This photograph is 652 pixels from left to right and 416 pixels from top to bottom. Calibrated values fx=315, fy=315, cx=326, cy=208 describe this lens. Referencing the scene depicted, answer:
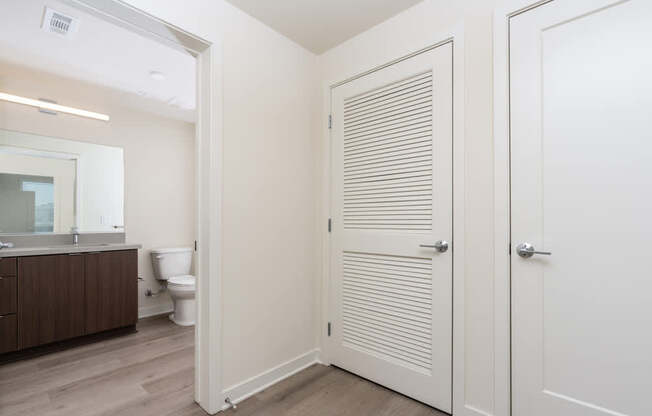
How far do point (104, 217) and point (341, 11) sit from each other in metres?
2.91

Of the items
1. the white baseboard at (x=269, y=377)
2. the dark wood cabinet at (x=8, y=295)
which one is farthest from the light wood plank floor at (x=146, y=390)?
the dark wood cabinet at (x=8, y=295)

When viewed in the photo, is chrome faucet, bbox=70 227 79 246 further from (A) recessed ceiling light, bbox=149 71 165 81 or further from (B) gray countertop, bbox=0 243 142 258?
(A) recessed ceiling light, bbox=149 71 165 81

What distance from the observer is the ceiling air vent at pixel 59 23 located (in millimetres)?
1931

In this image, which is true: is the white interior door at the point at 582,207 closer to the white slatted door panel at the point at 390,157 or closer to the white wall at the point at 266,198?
the white slatted door panel at the point at 390,157

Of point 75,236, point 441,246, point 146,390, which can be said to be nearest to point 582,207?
point 441,246

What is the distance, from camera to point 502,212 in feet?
4.94

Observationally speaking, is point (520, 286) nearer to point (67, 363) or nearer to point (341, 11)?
point (341, 11)

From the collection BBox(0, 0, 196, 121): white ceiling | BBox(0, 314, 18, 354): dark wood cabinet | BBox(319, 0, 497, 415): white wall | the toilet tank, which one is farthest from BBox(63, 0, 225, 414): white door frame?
the toilet tank

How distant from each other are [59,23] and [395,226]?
2497 millimetres

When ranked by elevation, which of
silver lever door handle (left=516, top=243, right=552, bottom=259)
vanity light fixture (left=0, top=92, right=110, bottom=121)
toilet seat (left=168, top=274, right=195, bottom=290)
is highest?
vanity light fixture (left=0, top=92, right=110, bottom=121)

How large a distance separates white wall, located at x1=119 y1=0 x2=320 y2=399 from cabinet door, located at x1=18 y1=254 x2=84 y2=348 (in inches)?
66.5

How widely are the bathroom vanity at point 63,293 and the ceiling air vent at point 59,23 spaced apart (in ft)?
5.23

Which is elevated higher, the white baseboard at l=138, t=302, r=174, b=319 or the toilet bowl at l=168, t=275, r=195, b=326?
the toilet bowl at l=168, t=275, r=195, b=326

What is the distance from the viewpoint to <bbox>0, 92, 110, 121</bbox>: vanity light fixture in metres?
2.62
